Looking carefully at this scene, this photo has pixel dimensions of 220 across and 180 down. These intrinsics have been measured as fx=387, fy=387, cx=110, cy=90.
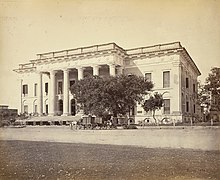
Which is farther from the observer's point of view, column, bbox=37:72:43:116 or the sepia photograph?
column, bbox=37:72:43:116

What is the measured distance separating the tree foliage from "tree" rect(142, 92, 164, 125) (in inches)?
2.5

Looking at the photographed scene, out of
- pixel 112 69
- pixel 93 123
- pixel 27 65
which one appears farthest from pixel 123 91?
pixel 27 65

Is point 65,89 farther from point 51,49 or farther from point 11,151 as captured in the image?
point 11,151

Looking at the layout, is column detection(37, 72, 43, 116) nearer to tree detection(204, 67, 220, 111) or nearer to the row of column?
the row of column

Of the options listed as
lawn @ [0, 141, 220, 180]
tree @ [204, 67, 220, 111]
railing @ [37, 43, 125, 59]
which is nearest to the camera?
lawn @ [0, 141, 220, 180]

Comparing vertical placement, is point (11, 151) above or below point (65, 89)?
below

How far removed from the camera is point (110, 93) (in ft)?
10.5

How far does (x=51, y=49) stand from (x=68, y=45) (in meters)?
0.14

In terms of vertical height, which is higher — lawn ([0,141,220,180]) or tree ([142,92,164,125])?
tree ([142,92,164,125])

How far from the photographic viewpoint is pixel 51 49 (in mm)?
3176

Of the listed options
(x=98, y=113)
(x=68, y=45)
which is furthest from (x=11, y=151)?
(x=68, y=45)

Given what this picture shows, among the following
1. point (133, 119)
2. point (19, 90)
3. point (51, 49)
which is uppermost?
point (51, 49)

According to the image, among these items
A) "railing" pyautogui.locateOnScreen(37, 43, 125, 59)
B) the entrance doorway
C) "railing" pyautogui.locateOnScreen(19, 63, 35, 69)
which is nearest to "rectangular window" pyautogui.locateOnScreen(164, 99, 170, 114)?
"railing" pyautogui.locateOnScreen(37, 43, 125, 59)

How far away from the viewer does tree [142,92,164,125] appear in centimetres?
311
